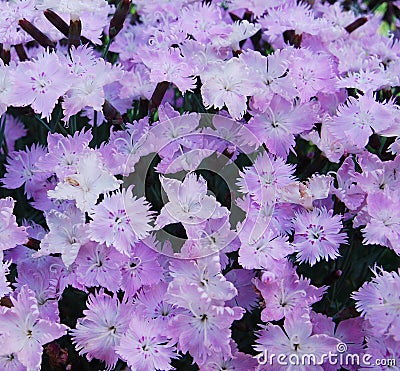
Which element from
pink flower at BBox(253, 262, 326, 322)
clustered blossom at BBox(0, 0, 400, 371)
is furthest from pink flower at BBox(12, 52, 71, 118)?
pink flower at BBox(253, 262, 326, 322)

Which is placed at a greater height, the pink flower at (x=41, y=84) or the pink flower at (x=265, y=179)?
the pink flower at (x=41, y=84)

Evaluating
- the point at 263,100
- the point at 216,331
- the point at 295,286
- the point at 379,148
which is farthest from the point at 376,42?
the point at 216,331

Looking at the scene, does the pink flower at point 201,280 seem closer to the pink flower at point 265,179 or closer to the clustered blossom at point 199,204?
the clustered blossom at point 199,204

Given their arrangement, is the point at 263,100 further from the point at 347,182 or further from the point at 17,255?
the point at 17,255

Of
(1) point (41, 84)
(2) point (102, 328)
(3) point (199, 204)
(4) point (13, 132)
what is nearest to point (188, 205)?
(3) point (199, 204)

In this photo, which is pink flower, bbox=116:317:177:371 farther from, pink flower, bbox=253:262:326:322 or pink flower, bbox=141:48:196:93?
pink flower, bbox=141:48:196:93

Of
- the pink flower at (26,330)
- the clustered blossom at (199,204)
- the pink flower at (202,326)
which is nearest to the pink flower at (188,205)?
the clustered blossom at (199,204)

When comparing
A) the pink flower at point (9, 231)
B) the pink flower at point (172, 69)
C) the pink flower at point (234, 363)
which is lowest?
Answer: the pink flower at point (234, 363)
